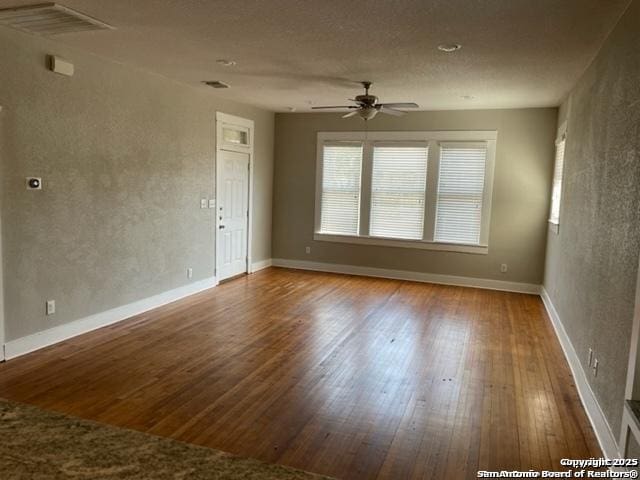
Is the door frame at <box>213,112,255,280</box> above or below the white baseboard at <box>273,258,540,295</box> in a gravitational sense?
above

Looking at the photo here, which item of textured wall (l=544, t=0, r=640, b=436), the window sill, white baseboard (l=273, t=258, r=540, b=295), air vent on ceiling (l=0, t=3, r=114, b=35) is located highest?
air vent on ceiling (l=0, t=3, r=114, b=35)

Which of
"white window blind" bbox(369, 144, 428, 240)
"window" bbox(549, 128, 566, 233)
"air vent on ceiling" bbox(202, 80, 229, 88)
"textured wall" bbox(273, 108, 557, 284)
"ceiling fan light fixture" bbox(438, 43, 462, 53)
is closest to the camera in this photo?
"ceiling fan light fixture" bbox(438, 43, 462, 53)

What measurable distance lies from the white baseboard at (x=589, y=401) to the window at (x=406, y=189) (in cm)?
258

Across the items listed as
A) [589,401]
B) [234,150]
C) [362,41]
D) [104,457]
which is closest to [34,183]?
[104,457]

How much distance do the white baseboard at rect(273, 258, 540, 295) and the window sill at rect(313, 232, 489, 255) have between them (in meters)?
0.43

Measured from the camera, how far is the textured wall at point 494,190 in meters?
6.79

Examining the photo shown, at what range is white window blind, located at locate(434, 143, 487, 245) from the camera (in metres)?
7.10

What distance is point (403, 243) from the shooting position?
25.0ft

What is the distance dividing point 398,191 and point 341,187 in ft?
3.29

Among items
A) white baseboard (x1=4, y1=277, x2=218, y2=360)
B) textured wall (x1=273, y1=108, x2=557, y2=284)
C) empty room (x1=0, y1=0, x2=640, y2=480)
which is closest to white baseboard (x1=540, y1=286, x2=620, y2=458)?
empty room (x1=0, y1=0, x2=640, y2=480)

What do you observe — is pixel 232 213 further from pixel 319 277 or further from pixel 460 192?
pixel 460 192

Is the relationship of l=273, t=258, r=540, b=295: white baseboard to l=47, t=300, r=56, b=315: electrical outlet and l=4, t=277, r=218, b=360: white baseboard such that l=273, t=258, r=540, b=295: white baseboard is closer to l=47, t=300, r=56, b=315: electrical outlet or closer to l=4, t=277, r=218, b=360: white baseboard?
l=4, t=277, r=218, b=360: white baseboard

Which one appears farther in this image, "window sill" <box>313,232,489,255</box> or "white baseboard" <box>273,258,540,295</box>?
"window sill" <box>313,232,489,255</box>

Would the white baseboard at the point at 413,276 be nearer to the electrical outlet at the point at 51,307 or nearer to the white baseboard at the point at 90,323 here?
the white baseboard at the point at 90,323
